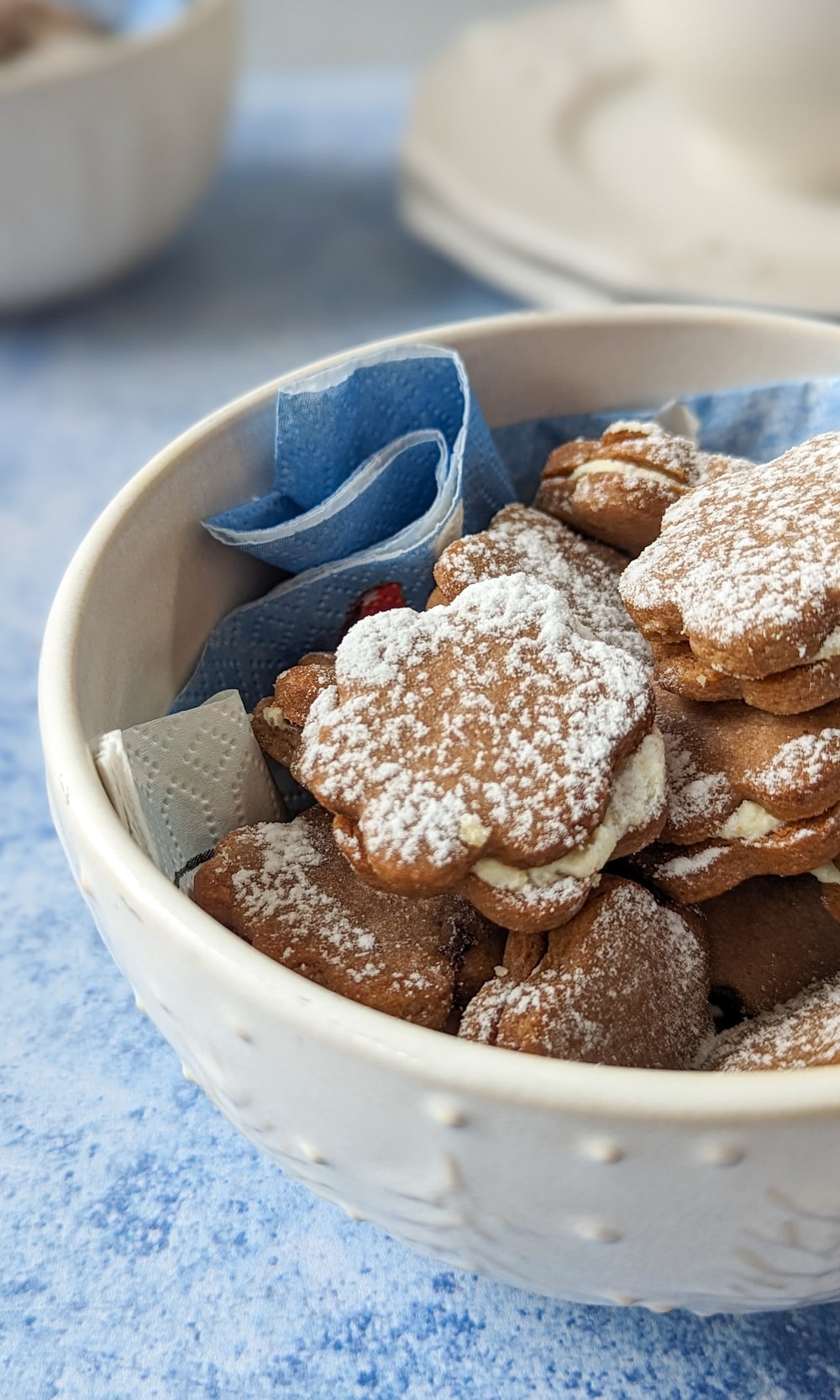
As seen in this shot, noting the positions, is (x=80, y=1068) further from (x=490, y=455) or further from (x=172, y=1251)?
(x=490, y=455)

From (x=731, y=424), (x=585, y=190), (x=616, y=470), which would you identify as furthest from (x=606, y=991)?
(x=585, y=190)

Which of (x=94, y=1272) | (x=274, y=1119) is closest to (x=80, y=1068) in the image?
(x=94, y=1272)

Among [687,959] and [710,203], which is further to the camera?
[710,203]

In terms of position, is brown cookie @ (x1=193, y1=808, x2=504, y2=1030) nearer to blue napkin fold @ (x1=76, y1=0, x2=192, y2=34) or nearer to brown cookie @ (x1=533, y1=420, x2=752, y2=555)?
brown cookie @ (x1=533, y1=420, x2=752, y2=555)

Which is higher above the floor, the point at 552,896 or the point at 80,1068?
the point at 552,896

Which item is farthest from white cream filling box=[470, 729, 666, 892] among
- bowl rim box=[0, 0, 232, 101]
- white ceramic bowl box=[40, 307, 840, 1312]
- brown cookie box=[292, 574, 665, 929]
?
bowl rim box=[0, 0, 232, 101]

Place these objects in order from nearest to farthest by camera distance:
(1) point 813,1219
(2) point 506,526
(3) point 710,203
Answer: (1) point 813,1219, (2) point 506,526, (3) point 710,203

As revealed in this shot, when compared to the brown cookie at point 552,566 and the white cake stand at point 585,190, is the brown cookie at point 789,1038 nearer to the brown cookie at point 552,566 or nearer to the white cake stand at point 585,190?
the brown cookie at point 552,566

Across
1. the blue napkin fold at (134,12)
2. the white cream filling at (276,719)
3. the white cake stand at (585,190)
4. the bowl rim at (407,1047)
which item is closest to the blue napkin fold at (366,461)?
the white cream filling at (276,719)

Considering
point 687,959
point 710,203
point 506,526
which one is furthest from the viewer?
point 710,203
